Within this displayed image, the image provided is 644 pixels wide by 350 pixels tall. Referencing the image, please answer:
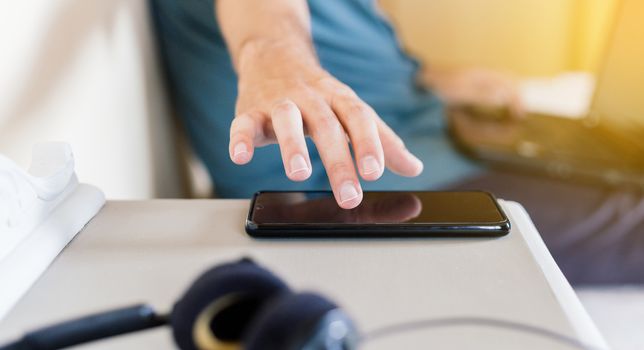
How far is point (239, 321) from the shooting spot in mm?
244

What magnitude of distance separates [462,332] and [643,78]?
102 centimetres

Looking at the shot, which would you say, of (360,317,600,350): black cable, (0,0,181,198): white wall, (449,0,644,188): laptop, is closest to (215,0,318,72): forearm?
(0,0,181,198): white wall

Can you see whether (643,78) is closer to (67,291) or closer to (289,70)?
(289,70)

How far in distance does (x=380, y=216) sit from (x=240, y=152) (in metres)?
0.11

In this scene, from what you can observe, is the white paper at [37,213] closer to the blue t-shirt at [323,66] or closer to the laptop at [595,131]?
the blue t-shirt at [323,66]

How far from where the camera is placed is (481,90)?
4.27ft

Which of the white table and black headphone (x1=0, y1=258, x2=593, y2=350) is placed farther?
the white table

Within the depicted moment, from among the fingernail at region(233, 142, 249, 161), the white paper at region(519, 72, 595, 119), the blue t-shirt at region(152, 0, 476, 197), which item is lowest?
the white paper at region(519, 72, 595, 119)

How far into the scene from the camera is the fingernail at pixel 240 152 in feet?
1.44

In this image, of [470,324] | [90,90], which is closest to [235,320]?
[470,324]

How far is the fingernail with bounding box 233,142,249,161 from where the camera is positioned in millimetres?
439

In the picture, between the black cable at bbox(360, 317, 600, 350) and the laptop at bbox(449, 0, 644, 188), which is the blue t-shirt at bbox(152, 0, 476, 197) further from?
the black cable at bbox(360, 317, 600, 350)

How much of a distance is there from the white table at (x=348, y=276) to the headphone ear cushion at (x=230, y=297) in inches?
3.3

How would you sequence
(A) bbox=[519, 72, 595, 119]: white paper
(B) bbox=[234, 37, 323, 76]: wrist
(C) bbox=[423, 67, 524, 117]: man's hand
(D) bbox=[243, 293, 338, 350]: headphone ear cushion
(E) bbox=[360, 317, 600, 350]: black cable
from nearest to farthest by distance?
1. (D) bbox=[243, 293, 338, 350]: headphone ear cushion
2. (E) bbox=[360, 317, 600, 350]: black cable
3. (B) bbox=[234, 37, 323, 76]: wrist
4. (C) bbox=[423, 67, 524, 117]: man's hand
5. (A) bbox=[519, 72, 595, 119]: white paper
